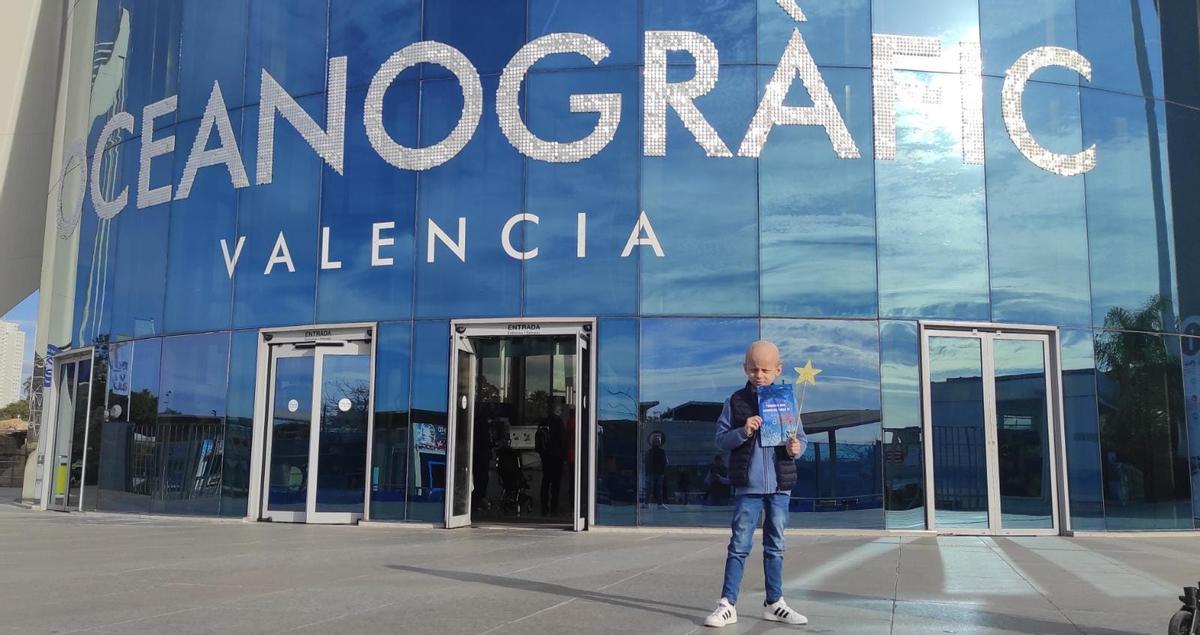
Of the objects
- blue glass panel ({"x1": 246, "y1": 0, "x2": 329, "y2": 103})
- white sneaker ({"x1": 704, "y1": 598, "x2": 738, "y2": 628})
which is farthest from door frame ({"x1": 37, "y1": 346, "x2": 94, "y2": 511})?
white sneaker ({"x1": 704, "y1": 598, "x2": 738, "y2": 628})

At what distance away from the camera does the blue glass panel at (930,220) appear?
14.4 m

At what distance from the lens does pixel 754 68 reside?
577 inches

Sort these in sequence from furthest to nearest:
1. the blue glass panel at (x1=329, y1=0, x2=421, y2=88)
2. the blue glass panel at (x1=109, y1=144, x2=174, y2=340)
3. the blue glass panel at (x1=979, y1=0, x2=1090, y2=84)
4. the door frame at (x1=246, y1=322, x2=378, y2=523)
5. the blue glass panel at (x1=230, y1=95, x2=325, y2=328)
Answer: the blue glass panel at (x1=109, y1=144, x2=174, y2=340), the blue glass panel at (x1=230, y1=95, x2=325, y2=328), the blue glass panel at (x1=329, y1=0, x2=421, y2=88), the door frame at (x1=246, y1=322, x2=378, y2=523), the blue glass panel at (x1=979, y1=0, x2=1090, y2=84)

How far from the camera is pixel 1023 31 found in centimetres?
1512

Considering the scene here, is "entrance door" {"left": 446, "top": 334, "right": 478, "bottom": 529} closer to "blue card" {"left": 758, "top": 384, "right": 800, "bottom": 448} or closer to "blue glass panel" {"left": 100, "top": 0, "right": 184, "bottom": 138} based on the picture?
"blue glass panel" {"left": 100, "top": 0, "right": 184, "bottom": 138}

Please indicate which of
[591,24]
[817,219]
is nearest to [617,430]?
[817,219]

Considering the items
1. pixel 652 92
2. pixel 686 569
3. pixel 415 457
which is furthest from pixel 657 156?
pixel 686 569

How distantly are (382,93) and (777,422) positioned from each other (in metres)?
10.9

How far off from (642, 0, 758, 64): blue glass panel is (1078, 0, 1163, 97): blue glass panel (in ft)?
16.7

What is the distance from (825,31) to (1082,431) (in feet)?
22.1

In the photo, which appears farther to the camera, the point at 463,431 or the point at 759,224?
the point at 463,431

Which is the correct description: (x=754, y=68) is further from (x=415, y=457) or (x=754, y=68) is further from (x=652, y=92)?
(x=415, y=457)

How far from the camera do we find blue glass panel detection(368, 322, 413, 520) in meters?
14.9

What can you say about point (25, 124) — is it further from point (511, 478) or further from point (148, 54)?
point (511, 478)
